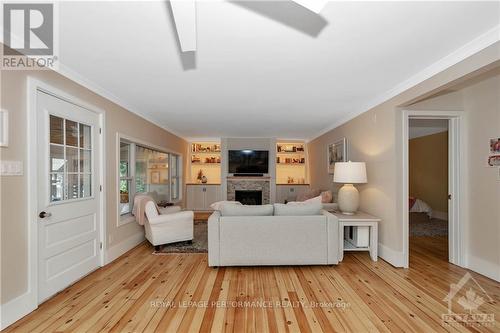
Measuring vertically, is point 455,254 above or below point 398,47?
below

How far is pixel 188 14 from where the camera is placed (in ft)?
4.31

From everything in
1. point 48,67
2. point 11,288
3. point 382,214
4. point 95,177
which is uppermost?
point 48,67

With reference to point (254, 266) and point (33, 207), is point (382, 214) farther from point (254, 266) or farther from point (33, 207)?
point (33, 207)

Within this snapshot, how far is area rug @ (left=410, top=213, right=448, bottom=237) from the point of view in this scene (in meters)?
4.76

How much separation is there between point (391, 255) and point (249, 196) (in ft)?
15.5

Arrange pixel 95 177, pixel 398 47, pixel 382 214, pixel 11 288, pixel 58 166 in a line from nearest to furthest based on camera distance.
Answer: pixel 11 288 < pixel 398 47 < pixel 58 166 < pixel 95 177 < pixel 382 214

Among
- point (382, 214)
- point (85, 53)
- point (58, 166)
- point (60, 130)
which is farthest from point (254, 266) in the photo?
point (85, 53)

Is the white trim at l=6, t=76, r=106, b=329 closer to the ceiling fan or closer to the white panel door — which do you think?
the white panel door

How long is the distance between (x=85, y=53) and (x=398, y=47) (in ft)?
9.49

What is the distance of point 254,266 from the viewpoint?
3189 mm

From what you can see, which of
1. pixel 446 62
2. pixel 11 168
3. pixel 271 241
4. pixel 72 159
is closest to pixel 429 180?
pixel 446 62

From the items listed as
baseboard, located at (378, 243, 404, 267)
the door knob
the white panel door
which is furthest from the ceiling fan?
baseboard, located at (378, 243, 404, 267)

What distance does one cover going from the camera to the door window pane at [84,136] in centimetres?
286

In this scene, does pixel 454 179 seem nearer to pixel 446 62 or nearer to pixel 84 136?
pixel 446 62
